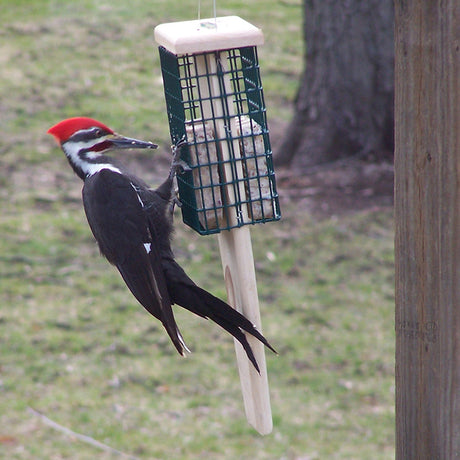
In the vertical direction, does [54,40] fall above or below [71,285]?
above

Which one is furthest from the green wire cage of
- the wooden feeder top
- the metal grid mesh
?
the wooden feeder top

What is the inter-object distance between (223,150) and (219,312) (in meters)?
0.55

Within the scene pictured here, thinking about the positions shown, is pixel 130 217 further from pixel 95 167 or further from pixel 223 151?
pixel 223 151

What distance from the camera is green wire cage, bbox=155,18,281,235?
2.71 m

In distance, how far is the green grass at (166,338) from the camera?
480 centimetres

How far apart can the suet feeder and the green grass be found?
2.10 m

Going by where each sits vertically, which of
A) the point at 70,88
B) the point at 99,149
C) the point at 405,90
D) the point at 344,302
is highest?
the point at 405,90

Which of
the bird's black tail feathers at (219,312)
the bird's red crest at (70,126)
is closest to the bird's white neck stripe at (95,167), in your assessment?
the bird's red crest at (70,126)

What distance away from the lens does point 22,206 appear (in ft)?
23.4

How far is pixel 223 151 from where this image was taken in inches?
112

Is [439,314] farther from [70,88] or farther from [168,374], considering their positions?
[70,88]

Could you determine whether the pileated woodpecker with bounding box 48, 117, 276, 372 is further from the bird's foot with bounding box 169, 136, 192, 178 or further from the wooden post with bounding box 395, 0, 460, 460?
the wooden post with bounding box 395, 0, 460, 460

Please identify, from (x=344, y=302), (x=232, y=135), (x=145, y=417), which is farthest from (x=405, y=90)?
(x=344, y=302)

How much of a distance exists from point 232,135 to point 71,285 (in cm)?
363
